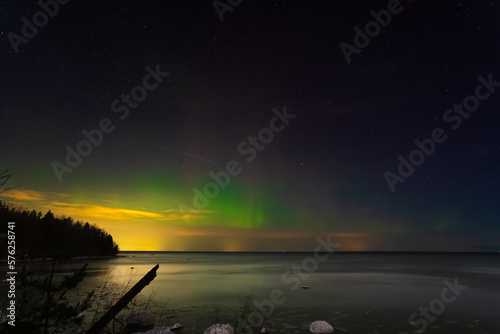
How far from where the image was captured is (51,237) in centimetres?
559

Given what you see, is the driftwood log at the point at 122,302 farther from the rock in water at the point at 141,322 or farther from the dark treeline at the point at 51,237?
the rock in water at the point at 141,322

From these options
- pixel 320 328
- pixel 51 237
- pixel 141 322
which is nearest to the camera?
pixel 51 237

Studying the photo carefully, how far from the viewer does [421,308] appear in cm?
2927

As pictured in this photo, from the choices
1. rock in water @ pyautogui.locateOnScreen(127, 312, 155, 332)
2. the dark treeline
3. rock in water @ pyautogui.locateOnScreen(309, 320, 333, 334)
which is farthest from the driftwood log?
rock in water @ pyautogui.locateOnScreen(309, 320, 333, 334)

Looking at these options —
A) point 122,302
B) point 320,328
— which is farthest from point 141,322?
point 122,302

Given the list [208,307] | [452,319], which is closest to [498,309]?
[452,319]

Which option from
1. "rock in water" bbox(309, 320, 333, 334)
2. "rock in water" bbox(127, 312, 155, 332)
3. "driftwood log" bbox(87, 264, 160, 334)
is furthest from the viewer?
"rock in water" bbox(309, 320, 333, 334)

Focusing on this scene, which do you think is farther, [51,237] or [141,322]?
[141,322]

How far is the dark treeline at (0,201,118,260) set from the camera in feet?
19.1

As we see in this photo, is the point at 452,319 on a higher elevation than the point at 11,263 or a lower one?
lower

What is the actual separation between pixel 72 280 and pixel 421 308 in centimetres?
3235

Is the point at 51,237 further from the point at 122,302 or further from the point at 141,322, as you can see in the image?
the point at 141,322

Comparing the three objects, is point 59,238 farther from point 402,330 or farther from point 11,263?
point 402,330

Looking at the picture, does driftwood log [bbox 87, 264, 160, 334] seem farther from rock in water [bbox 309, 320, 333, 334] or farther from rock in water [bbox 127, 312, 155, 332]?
rock in water [bbox 309, 320, 333, 334]
